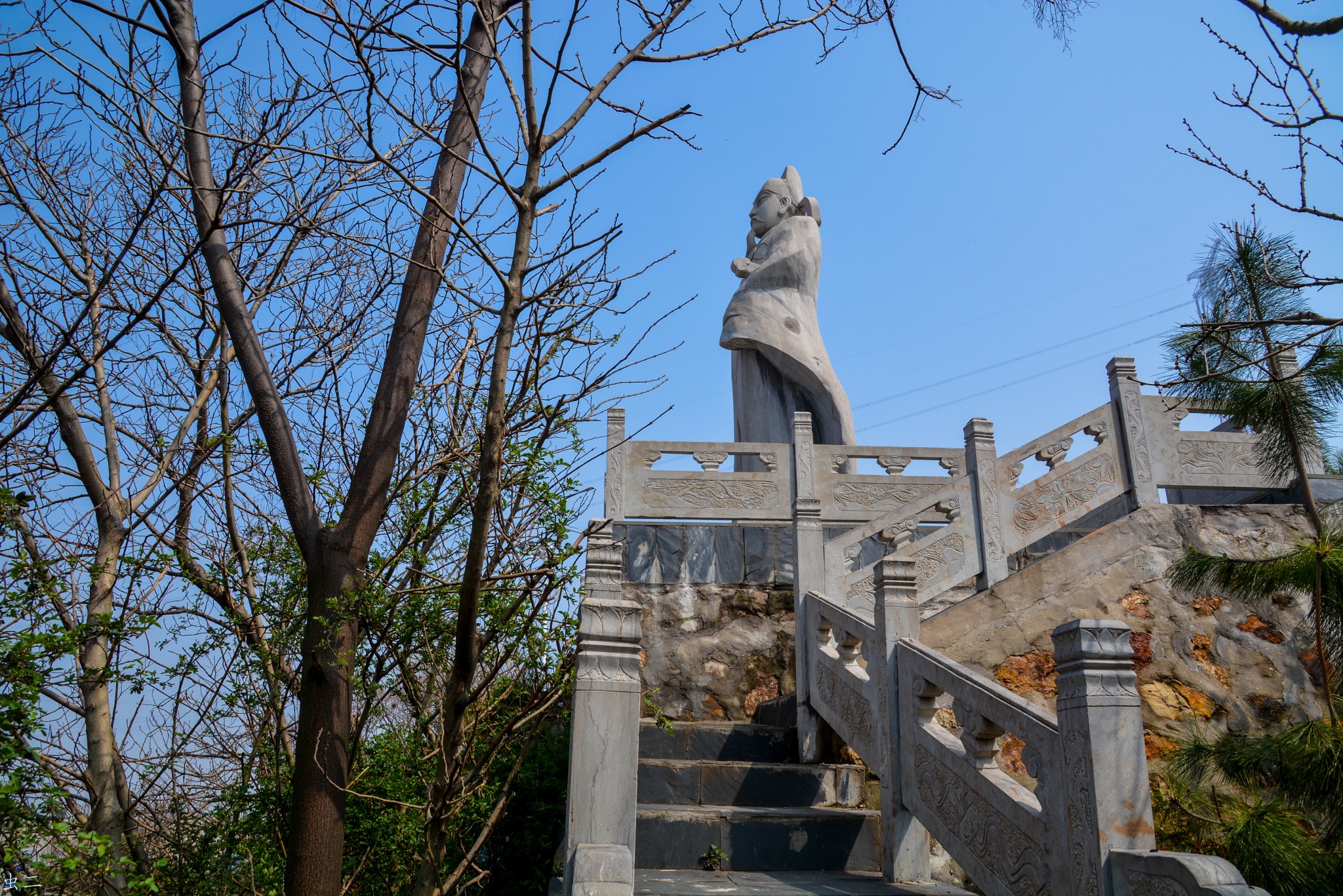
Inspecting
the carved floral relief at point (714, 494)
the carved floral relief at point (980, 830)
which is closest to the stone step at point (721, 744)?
the carved floral relief at point (980, 830)

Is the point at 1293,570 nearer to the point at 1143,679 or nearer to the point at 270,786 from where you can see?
the point at 1143,679

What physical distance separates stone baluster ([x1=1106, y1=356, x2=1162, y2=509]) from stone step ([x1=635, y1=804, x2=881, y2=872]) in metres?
5.25

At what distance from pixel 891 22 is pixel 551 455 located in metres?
2.44

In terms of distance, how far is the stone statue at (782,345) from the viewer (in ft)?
39.0

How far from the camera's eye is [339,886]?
4.32m

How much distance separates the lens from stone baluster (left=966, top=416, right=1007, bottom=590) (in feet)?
29.6

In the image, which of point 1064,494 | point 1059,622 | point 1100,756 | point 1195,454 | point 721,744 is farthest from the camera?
point 1195,454

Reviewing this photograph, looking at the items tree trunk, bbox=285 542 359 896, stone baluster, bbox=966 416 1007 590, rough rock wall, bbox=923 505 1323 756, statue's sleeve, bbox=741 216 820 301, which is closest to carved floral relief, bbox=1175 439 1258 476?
rough rock wall, bbox=923 505 1323 756

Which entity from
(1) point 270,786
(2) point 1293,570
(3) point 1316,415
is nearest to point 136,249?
(1) point 270,786

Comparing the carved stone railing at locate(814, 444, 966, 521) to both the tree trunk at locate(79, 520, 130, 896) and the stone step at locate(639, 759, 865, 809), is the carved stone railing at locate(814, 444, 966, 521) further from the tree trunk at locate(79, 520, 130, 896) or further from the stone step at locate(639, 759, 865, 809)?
the tree trunk at locate(79, 520, 130, 896)

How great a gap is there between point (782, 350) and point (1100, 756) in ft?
27.6

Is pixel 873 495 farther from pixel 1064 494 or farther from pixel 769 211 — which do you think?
pixel 769 211

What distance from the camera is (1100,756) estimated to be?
3805mm

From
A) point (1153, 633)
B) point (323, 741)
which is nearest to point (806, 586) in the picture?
point (1153, 633)
